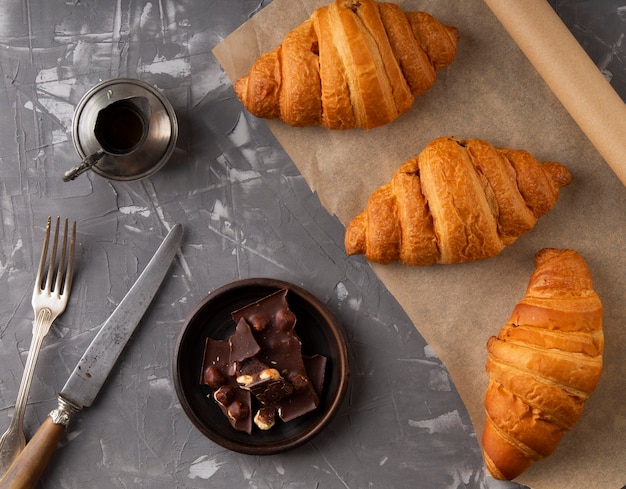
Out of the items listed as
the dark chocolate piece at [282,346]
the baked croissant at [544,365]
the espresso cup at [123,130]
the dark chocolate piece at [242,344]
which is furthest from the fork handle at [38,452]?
the baked croissant at [544,365]

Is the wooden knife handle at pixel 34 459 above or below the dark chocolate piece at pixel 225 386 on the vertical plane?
below

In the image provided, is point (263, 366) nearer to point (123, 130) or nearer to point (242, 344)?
point (242, 344)

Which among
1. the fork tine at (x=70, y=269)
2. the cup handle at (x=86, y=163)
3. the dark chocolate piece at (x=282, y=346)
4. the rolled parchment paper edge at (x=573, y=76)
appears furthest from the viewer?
the fork tine at (x=70, y=269)

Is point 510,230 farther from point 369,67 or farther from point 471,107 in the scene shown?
point 369,67

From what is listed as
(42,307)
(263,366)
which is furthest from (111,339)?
(263,366)

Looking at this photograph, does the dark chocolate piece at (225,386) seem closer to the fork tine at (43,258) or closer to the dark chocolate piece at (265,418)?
the dark chocolate piece at (265,418)

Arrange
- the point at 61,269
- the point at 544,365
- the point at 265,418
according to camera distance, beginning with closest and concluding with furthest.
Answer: the point at 544,365 < the point at 265,418 < the point at 61,269
